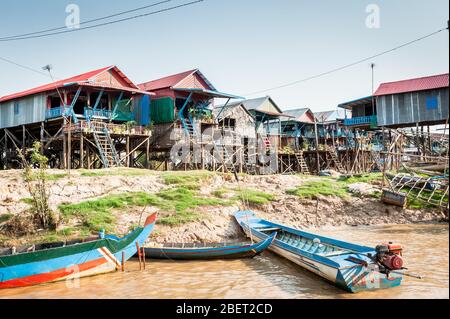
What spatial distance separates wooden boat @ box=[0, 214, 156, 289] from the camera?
9055 millimetres

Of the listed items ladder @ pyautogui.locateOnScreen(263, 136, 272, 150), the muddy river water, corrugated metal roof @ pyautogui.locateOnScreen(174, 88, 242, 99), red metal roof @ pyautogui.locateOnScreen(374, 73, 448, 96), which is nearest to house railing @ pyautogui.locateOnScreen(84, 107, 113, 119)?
corrugated metal roof @ pyautogui.locateOnScreen(174, 88, 242, 99)

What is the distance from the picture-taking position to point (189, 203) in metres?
15.2

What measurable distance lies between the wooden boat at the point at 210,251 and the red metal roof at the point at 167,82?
57.8 feet

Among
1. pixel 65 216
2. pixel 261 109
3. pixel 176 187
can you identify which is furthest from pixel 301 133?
pixel 65 216

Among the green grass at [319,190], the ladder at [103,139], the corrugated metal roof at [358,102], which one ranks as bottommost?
the green grass at [319,190]

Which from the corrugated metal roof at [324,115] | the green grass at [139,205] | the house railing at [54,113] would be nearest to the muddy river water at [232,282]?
the green grass at [139,205]

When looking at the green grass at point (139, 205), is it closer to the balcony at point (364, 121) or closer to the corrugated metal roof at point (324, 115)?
the balcony at point (364, 121)

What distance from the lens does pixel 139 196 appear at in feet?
50.5

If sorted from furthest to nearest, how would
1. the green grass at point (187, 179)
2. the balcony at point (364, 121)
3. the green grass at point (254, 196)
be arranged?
the balcony at point (364, 121), the green grass at point (187, 179), the green grass at point (254, 196)

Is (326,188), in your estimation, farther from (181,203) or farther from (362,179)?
→ (181,203)

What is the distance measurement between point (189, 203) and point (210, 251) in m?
4.33

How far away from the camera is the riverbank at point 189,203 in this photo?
13383mm

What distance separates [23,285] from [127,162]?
15.7 metres
